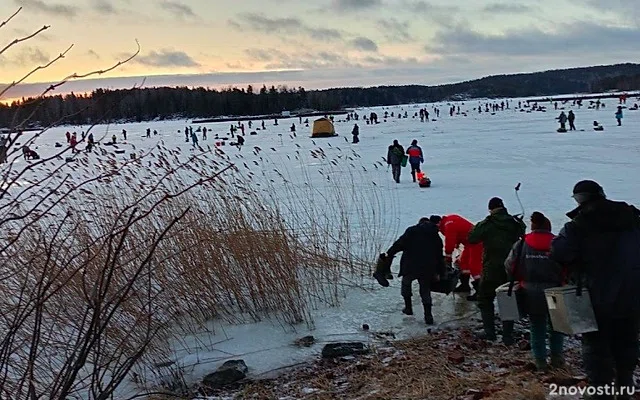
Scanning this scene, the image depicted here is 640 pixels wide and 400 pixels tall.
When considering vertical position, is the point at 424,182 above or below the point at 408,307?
above

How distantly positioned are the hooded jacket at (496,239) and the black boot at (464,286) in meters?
1.40

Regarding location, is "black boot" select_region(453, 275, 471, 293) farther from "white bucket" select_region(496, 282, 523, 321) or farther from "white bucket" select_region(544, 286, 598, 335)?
"white bucket" select_region(544, 286, 598, 335)

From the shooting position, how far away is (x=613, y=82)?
182875mm

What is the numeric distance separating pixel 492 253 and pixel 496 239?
141mm

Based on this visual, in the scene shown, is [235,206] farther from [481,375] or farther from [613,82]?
[613,82]

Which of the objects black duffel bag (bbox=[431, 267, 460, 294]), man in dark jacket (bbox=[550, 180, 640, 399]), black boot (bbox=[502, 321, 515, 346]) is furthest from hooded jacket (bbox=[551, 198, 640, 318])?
black duffel bag (bbox=[431, 267, 460, 294])

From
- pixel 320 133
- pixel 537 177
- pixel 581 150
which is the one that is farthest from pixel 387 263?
pixel 320 133

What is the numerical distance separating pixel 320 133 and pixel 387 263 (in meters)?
37.3

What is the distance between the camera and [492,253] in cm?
623

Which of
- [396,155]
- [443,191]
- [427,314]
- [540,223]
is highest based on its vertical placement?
[540,223]

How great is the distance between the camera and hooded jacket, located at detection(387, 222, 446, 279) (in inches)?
273

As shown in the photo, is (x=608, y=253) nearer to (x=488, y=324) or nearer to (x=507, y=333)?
(x=507, y=333)

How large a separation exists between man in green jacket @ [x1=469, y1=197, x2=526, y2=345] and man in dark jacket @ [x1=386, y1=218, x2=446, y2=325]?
2.14 ft

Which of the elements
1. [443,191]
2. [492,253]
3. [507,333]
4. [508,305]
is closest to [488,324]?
[507,333]
